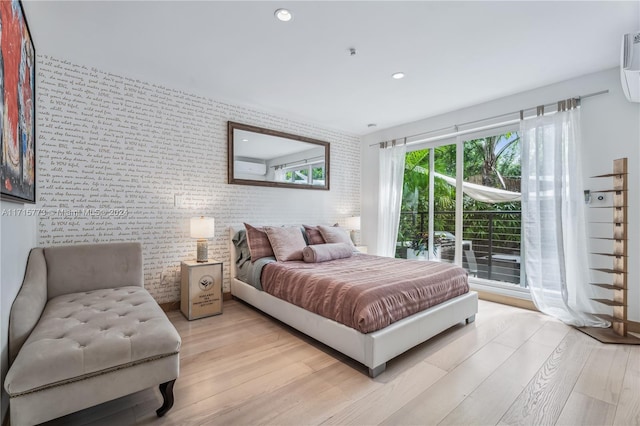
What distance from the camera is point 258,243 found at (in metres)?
3.50

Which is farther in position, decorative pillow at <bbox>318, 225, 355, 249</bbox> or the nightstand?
decorative pillow at <bbox>318, 225, 355, 249</bbox>

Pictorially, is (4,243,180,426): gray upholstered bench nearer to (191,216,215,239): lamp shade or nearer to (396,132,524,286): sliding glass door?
→ (191,216,215,239): lamp shade

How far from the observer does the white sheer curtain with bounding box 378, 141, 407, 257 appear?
475 centimetres

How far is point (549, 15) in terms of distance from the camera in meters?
2.12

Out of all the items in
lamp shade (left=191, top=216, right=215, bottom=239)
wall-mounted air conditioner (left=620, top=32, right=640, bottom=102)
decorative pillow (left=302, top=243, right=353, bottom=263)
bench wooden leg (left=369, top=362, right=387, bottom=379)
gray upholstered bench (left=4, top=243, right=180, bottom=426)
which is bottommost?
bench wooden leg (left=369, top=362, right=387, bottom=379)

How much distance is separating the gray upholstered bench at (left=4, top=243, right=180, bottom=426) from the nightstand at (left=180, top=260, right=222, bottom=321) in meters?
0.78

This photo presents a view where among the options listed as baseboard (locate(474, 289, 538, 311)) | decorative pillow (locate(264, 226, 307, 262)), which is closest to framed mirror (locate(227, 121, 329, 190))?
decorative pillow (locate(264, 226, 307, 262))

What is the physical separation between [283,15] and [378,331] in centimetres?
235

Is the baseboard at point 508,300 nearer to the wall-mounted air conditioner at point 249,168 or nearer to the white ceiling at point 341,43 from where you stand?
the white ceiling at point 341,43

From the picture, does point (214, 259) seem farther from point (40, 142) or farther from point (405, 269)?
point (405, 269)

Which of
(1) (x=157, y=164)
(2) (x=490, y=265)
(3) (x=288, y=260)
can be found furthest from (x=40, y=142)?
(2) (x=490, y=265)

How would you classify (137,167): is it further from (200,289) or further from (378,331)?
(378,331)

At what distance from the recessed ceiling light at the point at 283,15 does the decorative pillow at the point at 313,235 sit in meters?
2.50

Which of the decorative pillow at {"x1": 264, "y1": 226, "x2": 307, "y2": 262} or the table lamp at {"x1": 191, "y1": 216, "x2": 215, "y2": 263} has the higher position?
the table lamp at {"x1": 191, "y1": 216, "x2": 215, "y2": 263}
